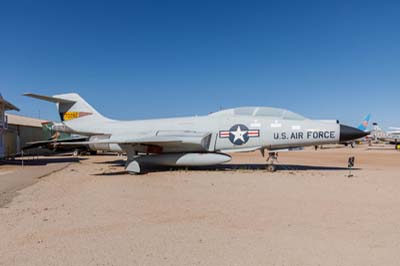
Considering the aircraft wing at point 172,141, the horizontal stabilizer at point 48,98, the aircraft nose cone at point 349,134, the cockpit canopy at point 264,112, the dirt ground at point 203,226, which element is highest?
the horizontal stabilizer at point 48,98

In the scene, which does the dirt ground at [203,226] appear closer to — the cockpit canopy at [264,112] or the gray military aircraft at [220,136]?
the gray military aircraft at [220,136]

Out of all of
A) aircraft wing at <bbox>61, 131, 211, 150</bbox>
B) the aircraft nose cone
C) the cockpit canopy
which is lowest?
aircraft wing at <bbox>61, 131, 211, 150</bbox>

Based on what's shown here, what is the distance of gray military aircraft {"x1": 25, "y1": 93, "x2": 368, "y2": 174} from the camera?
36.0 feet

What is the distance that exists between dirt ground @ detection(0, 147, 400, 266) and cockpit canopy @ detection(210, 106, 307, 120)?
4.75m

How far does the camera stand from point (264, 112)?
11867 millimetres

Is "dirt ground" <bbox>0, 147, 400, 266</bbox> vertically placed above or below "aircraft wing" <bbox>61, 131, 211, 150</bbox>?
below

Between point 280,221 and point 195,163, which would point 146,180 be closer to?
point 195,163

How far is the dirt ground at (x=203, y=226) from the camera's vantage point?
3160mm

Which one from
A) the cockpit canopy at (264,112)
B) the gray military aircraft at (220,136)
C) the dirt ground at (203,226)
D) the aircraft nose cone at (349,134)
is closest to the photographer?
the dirt ground at (203,226)

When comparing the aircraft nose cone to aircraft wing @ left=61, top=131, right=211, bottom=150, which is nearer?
the aircraft nose cone

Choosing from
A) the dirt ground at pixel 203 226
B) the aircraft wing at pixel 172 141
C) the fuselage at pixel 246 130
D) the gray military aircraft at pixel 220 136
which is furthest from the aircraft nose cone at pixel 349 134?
the aircraft wing at pixel 172 141

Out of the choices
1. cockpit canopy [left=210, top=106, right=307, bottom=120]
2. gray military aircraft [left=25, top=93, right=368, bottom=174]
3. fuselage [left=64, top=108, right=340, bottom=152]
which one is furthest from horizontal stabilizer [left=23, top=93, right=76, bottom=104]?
cockpit canopy [left=210, top=106, right=307, bottom=120]

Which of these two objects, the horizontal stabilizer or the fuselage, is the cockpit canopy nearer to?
the fuselage

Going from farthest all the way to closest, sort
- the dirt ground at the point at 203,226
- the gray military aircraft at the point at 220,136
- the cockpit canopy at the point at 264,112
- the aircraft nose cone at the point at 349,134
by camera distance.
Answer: the cockpit canopy at the point at 264,112, the gray military aircraft at the point at 220,136, the aircraft nose cone at the point at 349,134, the dirt ground at the point at 203,226
